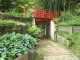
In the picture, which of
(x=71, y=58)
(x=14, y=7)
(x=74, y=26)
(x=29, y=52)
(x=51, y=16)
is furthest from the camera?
(x=51, y=16)

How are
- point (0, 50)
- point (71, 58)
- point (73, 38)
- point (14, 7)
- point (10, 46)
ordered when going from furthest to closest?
point (14, 7), point (73, 38), point (71, 58), point (10, 46), point (0, 50)

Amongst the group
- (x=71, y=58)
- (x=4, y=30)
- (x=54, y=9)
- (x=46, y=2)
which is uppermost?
(x=46, y=2)

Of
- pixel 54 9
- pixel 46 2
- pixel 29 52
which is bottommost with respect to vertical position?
pixel 29 52

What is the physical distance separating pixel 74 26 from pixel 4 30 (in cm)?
538

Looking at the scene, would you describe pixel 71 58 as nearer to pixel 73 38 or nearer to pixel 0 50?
pixel 73 38

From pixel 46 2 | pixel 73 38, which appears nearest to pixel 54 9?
pixel 46 2

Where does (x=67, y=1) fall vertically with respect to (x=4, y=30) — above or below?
above

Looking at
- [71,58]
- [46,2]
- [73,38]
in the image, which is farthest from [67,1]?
[71,58]

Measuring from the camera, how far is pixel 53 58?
135 inches

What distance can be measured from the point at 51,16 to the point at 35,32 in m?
5.91

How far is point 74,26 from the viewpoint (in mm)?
5738

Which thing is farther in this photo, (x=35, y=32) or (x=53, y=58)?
(x=35, y=32)

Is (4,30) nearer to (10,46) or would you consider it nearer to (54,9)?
(10,46)

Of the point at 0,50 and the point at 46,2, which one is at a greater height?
the point at 46,2
